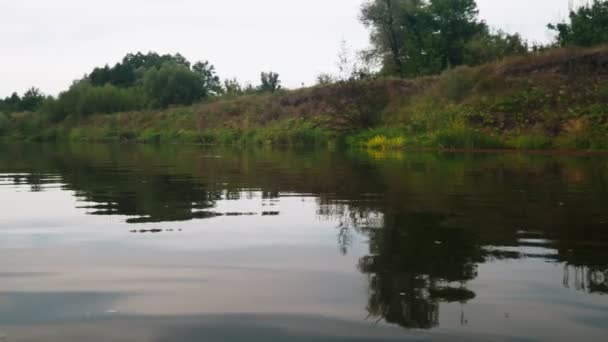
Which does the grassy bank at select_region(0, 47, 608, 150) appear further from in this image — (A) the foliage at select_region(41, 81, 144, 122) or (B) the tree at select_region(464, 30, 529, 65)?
(A) the foliage at select_region(41, 81, 144, 122)

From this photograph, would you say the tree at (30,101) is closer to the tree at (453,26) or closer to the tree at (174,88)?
the tree at (174,88)

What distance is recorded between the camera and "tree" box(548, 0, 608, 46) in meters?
42.7

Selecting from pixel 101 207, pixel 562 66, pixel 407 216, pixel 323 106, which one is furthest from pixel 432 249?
pixel 323 106

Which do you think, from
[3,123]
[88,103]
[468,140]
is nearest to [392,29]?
[468,140]

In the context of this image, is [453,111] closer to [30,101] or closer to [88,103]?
[88,103]

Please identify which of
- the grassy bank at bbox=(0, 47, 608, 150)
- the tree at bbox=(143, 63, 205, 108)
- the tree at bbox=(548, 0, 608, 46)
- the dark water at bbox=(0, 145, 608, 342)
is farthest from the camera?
the tree at bbox=(143, 63, 205, 108)

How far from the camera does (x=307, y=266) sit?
17.0ft

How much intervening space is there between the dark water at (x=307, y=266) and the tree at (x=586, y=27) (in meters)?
36.5

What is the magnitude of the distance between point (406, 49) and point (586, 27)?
609 inches

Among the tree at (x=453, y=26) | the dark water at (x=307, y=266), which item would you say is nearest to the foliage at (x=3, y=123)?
the tree at (x=453, y=26)

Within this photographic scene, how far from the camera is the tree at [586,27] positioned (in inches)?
1679

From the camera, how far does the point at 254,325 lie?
11.9ft

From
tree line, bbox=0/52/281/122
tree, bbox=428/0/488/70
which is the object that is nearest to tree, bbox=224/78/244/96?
tree line, bbox=0/52/281/122

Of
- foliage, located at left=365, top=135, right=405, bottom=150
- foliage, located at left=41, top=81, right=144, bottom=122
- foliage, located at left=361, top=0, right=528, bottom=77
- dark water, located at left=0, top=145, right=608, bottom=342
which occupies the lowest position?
dark water, located at left=0, top=145, right=608, bottom=342
